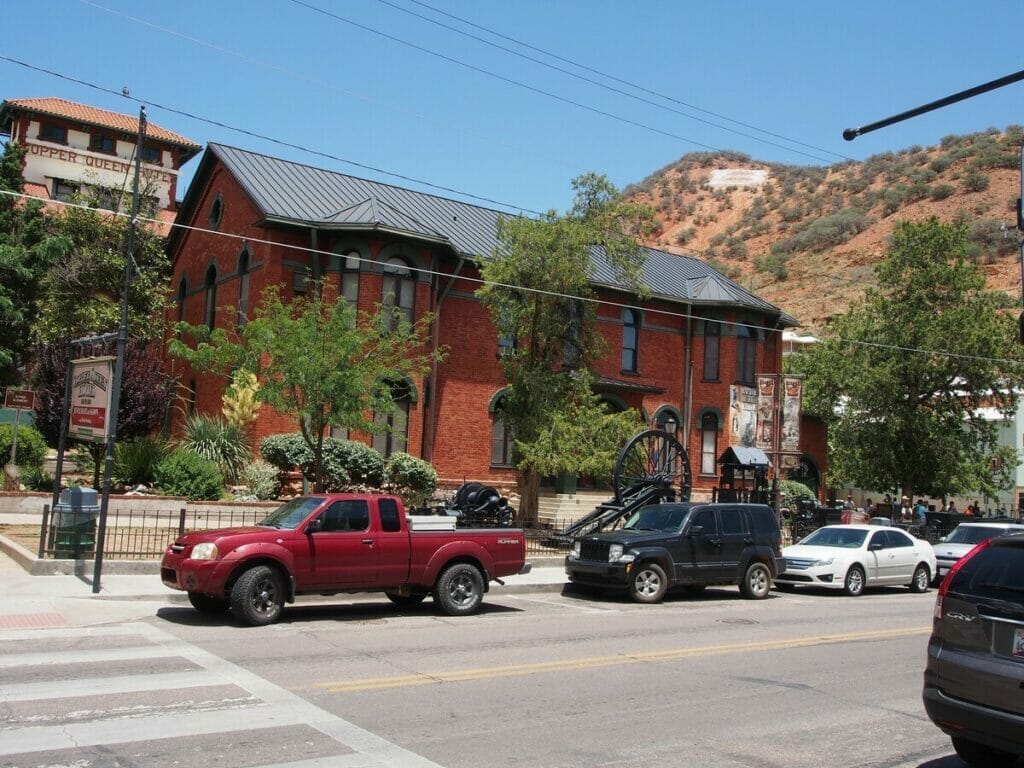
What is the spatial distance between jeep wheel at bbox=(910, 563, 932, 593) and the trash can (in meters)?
16.1

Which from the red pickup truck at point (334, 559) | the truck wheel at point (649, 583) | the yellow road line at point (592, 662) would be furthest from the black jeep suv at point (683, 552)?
the yellow road line at point (592, 662)

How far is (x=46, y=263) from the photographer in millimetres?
35812

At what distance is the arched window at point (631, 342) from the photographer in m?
35.4

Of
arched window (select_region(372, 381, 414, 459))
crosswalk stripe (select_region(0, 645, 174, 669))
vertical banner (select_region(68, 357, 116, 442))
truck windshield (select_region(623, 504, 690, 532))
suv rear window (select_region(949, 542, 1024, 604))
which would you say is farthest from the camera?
arched window (select_region(372, 381, 414, 459))

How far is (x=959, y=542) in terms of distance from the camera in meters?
22.5

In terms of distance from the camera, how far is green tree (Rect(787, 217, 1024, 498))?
127 feet

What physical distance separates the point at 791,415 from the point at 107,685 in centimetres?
2355

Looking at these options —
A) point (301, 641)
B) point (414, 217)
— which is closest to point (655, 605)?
point (301, 641)

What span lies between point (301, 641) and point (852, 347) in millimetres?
35400

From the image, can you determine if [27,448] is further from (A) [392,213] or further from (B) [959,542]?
(B) [959,542]

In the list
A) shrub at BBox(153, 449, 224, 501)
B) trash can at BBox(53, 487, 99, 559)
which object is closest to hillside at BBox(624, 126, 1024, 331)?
shrub at BBox(153, 449, 224, 501)

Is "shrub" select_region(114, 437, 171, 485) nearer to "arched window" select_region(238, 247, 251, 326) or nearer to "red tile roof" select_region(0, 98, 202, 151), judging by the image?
"arched window" select_region(238, 247, 251, 326)

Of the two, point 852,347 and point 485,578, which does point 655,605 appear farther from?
point 852,347

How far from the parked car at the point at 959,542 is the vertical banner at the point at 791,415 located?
19.9 ft
